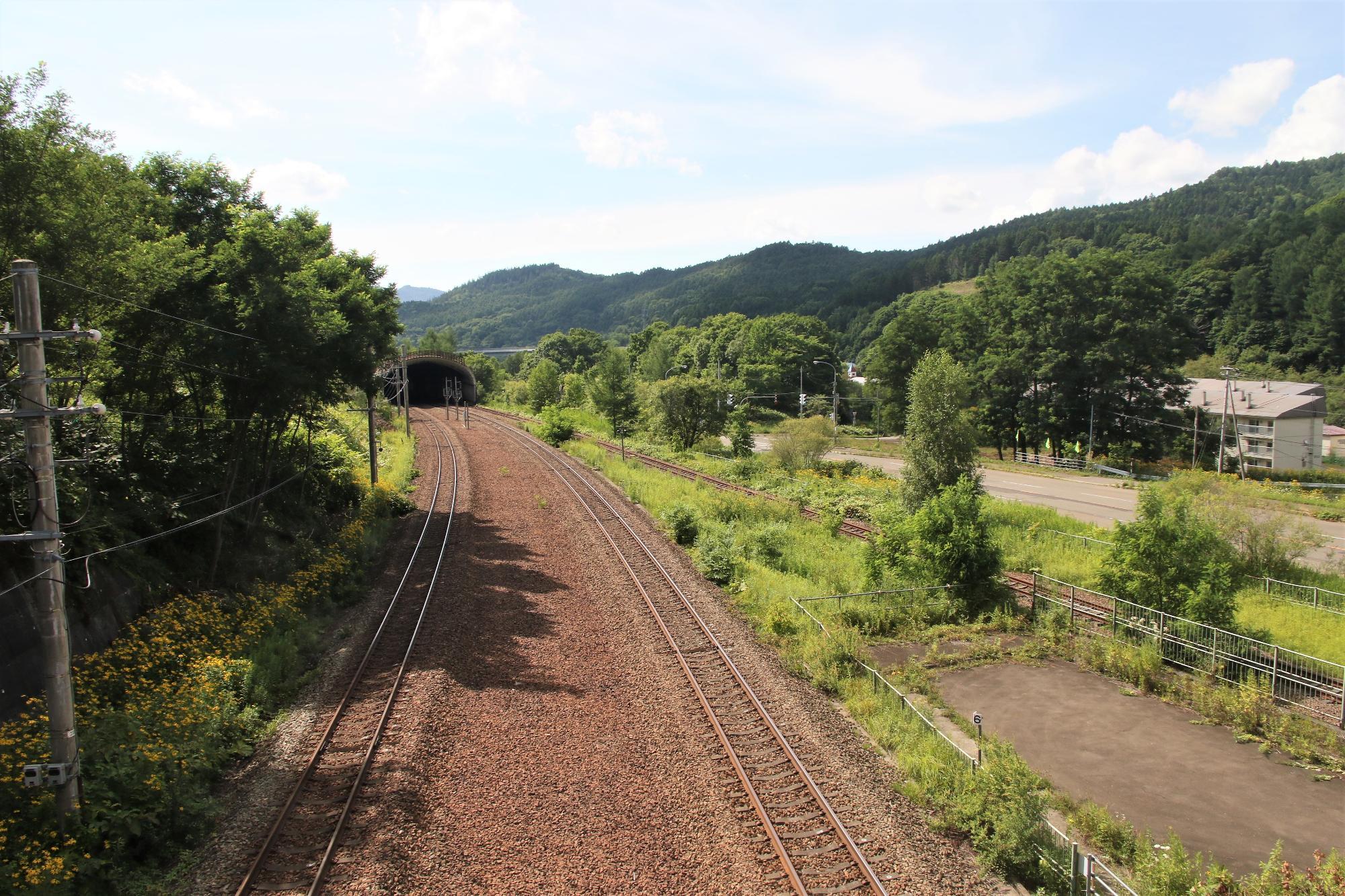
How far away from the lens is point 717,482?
34.2 meters

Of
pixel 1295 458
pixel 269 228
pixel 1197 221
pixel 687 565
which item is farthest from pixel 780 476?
pixel 1197 221

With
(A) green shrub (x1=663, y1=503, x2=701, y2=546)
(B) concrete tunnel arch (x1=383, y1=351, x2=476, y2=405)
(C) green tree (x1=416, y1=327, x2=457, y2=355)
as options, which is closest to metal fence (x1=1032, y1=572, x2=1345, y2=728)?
(A) green shrub (x1=663, y1=503, x2=701, y2=546)

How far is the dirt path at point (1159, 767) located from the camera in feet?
29.7

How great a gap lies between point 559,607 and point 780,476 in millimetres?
20140

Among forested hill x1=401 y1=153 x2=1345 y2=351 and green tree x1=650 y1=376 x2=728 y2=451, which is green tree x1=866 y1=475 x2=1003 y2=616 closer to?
green tree x1=650 y1=376 x2=728 y2=451

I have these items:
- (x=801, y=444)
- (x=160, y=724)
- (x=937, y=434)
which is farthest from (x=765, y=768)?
(x=801, y=444)

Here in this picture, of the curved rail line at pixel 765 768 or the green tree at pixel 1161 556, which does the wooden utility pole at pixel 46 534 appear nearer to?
the curved rail line at pixel 765 768

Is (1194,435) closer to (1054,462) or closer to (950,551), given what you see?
(1054,462)

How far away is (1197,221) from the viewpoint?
13738 centimetres

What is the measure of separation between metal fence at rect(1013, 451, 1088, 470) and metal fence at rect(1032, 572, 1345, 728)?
3512cm

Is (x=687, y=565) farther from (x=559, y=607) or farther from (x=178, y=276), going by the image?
(x=178, y=276)

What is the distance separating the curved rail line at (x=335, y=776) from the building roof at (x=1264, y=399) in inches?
2116

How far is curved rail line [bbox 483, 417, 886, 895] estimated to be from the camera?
8.23 m

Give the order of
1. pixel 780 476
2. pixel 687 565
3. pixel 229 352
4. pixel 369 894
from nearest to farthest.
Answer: pixel 369 894
pixel 229 352
pixel 687 565
pixel 780 476
